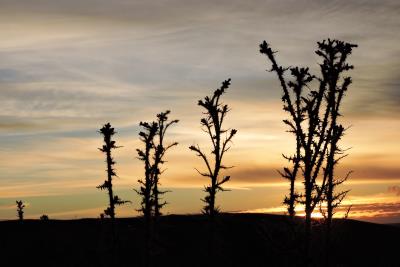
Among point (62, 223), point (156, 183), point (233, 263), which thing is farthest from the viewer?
point (62, 223)

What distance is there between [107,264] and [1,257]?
38.7ft

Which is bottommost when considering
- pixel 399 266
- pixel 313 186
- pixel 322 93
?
pixel 399 266

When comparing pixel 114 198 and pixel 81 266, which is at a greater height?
pixel 114 198

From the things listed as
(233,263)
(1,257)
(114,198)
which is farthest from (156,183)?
(1,257)

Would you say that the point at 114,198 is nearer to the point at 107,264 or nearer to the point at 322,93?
the point at 107,264

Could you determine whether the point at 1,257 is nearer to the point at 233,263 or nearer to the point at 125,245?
the point at 125,245

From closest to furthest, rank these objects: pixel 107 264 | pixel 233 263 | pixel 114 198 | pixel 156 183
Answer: pixel 114 198
pixel 156 183
pixel 107 264
pixel 233 263

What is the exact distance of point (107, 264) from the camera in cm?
5012

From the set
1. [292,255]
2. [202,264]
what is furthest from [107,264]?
[292,255]

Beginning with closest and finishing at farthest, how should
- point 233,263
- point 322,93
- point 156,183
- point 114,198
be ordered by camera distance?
point 322,93 → point 114,198 → point 156,183 → point 233,263

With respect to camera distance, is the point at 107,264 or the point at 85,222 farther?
the point at 85,222

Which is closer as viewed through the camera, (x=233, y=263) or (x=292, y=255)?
(x=292, y=255)

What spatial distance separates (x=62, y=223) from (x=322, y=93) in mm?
57060

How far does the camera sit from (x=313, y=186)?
350 inches
